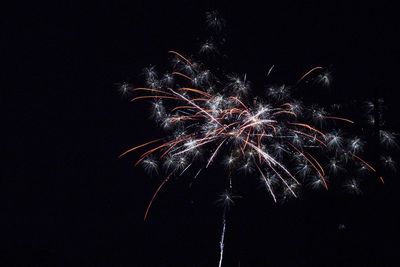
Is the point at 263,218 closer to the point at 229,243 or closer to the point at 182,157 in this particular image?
the point at 229,243

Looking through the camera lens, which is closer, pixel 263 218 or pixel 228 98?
pixel 228 98

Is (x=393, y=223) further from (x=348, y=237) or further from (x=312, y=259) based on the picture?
(x=312, y=259)

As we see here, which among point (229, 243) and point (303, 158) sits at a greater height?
point (303, 158)

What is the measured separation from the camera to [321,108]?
8398mm

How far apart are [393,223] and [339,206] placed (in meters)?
1.39

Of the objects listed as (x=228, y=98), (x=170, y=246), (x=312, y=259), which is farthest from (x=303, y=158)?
(x=170, y=246)

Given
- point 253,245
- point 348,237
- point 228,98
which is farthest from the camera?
point 253,245

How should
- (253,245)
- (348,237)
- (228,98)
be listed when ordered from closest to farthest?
(228,98) → (348,237) → (253,245)

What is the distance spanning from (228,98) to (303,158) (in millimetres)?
2098

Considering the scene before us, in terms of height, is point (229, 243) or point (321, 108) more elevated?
point (321, 108)

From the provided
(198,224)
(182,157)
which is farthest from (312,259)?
(182,157)

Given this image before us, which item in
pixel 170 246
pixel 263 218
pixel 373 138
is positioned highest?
pixel 373 138

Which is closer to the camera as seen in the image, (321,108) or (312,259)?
(321,108)

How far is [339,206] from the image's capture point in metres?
10.2
